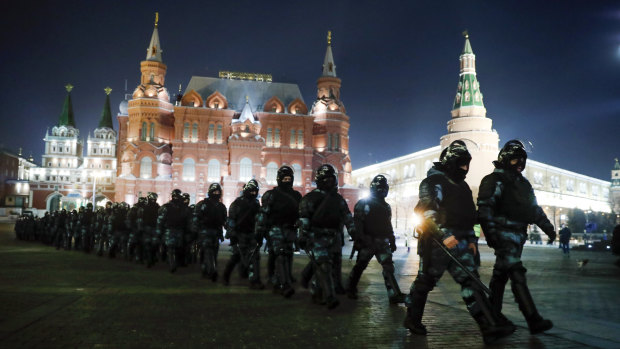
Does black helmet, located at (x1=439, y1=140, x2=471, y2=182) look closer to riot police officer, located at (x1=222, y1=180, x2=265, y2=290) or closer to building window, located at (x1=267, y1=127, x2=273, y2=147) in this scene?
riot police officer, located at (x1=222, y1=180, x2=265, y2=290)

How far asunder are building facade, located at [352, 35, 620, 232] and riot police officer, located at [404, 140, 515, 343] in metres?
31.0

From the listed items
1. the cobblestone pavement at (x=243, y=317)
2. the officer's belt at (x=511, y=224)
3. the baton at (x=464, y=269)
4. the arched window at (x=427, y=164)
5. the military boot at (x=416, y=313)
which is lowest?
the cobblestone pavement at (x=243, y=317)

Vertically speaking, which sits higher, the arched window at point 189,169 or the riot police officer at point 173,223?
the arched window at point 189,169

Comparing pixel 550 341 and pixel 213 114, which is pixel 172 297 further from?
pixel 213 114

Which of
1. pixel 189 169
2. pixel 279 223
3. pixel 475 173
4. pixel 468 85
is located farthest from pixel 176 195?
pixel 468 85

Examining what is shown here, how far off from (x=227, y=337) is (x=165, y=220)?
9.17 m

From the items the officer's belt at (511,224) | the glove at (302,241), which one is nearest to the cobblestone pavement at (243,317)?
the glove at (302,241)

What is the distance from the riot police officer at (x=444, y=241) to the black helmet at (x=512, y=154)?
76 cm

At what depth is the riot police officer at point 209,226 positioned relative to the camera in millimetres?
12047

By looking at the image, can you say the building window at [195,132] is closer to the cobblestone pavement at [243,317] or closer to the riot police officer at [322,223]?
the cobblestone pavement at [243,317]

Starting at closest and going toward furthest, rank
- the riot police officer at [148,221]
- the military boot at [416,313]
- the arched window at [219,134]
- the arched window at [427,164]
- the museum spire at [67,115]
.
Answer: the military boot at [416,313], the riot police officer at [148,221], the arched window at [219,134], the arched window at [427,164], the museum spire at [67,115]

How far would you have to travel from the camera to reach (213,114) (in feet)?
208

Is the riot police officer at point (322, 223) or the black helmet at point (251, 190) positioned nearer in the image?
the riot police officer at point (322, 223)

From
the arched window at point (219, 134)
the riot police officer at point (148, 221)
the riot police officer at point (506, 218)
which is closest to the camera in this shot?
the riot police officer at point (506, 218)
